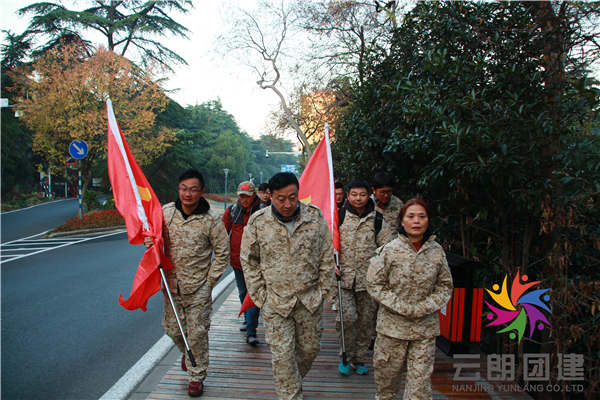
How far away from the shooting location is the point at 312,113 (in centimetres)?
2231

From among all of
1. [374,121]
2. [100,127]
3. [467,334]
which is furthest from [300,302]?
[100,127]

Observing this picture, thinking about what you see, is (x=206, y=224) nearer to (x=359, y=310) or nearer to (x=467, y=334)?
(x=359, y=310)

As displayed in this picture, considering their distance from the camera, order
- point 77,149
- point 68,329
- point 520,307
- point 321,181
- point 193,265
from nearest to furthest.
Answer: point 520,307 → point 193,265 → point 321,181 → point 68,329 → point 77,149

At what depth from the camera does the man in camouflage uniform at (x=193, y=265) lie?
3.68m

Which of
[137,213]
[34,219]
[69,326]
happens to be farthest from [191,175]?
[34,219]

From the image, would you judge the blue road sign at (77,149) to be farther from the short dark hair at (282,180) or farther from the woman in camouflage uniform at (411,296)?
the woman in camouflage uniform at (411,296)

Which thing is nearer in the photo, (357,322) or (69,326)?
(357,322)

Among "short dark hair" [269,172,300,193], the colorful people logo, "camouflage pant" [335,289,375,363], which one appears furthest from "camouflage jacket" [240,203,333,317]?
the colorful people logo

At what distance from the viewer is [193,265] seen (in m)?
3.71

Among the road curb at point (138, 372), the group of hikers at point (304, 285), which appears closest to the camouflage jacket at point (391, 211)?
the group of hikers at point (304, 285)

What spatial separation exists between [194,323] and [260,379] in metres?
0.91

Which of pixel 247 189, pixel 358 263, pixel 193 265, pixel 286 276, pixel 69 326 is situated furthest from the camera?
pixel 69 326

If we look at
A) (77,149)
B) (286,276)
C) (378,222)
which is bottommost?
(286,276)

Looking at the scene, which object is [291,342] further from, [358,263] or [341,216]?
[341,216]
